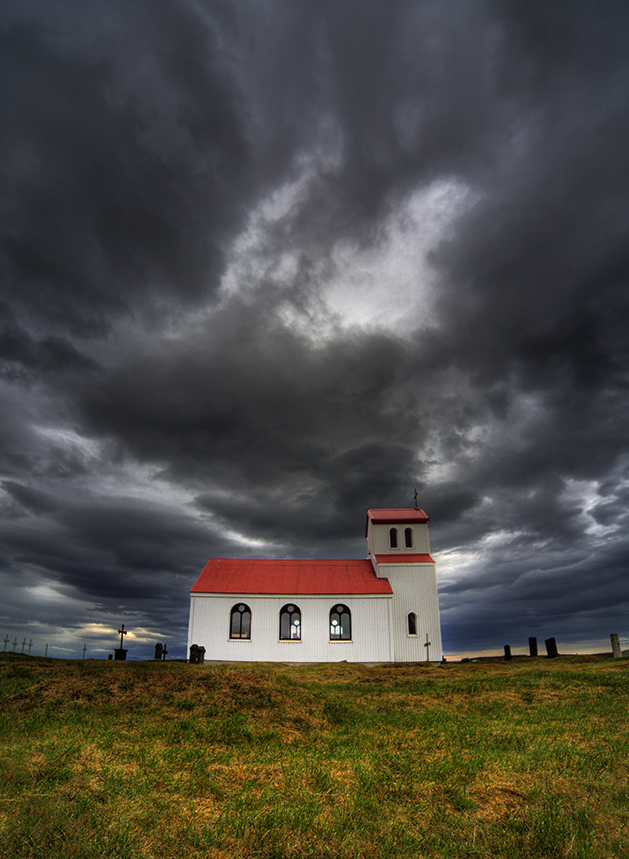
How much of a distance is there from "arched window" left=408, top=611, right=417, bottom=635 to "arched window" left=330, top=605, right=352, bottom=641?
13.9 feet

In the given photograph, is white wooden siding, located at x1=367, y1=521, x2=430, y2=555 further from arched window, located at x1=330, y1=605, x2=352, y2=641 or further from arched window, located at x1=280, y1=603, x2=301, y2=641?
arched window, located at x1=280, y1=603, x2=301, y2=641

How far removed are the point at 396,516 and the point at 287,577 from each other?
393 inches

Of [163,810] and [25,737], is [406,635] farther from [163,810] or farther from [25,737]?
[163,810]

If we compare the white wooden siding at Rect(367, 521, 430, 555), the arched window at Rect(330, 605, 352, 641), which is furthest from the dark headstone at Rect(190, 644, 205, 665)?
the white wooden siding at Rect(367, 521, 430, 555)

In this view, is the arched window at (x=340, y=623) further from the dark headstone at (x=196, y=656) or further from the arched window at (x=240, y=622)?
the dark headstone at (x=196, y=656)

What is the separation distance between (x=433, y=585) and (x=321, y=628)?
8.63 m

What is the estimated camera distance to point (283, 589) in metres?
37.6

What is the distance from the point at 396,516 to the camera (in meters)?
42.1

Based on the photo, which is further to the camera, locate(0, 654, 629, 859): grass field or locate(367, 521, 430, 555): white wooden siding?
locate(367, 521, 430, 555): white wooden siding

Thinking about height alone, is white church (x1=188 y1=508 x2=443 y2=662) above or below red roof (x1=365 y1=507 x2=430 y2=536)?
below

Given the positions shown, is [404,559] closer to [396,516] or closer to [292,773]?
[396,516]

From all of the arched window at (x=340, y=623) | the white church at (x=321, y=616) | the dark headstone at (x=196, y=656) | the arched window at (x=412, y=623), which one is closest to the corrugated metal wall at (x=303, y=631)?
the white church at (x=321, y=616)

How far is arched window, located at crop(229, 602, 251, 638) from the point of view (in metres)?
36.6

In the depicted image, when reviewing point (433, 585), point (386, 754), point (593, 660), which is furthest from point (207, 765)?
point (433, 585)
